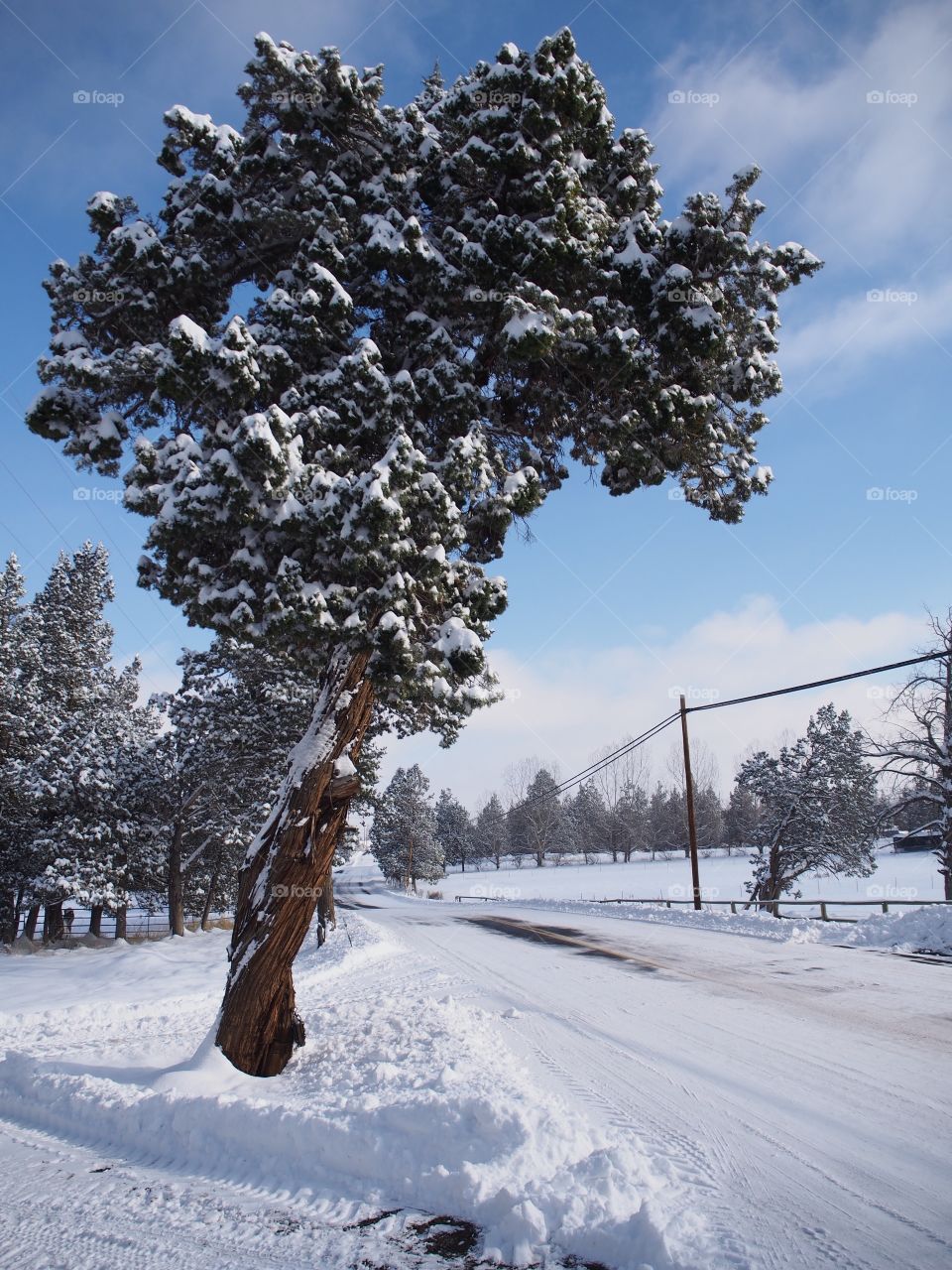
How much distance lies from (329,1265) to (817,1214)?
8.29 feet

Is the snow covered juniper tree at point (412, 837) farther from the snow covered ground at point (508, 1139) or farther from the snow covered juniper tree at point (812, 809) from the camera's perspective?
the snow covered ground at point (508, 1139)

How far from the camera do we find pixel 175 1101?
4.78 meters

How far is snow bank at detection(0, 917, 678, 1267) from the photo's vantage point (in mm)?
3316

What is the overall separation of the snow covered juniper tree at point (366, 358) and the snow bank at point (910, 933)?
1150cm

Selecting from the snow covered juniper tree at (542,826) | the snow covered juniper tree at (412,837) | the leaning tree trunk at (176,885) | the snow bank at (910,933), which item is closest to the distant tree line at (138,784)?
the leaning tree trunk at (176,885)

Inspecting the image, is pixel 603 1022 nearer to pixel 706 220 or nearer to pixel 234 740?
pixel 706 220

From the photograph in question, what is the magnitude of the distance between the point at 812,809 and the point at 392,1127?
103 ft

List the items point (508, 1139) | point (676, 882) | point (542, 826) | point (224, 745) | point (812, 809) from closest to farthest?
1. point (508, 1139)
2. point (224, 745)
3. point (812, 809)
4. point (676, 882)
5. point (542, 826)

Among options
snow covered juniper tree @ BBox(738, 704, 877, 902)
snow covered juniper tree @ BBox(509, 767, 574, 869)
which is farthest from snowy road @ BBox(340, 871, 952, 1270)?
snow covered juniper tree @ BBox(509, 767, 574, 869)

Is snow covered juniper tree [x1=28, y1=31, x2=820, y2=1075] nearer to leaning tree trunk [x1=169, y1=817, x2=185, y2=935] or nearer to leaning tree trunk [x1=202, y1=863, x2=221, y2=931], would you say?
leaning tree trunk [x1=169, y1=817, x2=185, y2=935]

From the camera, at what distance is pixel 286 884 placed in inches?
247

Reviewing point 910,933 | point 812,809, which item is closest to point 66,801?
point 910,933

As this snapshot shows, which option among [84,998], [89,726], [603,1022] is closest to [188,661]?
[89,726]

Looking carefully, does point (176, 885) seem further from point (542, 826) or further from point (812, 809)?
point (542, 826)
